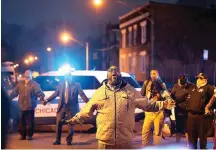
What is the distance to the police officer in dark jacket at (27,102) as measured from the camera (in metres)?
10.0

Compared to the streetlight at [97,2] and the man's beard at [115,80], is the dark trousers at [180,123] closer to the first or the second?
the man's beard at [115,80]

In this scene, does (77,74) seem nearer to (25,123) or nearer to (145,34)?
(25,123)

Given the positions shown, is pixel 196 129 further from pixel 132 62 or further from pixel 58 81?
pixel 132 62

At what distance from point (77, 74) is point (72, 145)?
8.87 feet

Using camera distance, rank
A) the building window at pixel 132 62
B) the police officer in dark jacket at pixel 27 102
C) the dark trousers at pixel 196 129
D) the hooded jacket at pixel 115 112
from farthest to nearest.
→ 1. the building window at pixel 132 62
2. the police officer in dark jacket at pixel 27 102
3. the dark trousers at pixel 196 129
4. the hooded jacket at pixel 115 112

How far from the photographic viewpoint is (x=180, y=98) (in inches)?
353

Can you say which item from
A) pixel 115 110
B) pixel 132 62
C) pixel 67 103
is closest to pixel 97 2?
pixel 67 103

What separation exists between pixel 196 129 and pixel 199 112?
33 cm

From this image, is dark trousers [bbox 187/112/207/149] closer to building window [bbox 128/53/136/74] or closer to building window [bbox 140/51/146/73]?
building window [bbox 140/51/146/73]

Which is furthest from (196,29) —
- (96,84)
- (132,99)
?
(132,99)

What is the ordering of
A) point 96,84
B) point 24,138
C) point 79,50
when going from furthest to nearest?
1. point 79,50
2. point 96,84
3. point 24,138

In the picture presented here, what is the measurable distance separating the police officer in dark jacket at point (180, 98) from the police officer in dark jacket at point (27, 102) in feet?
10.6

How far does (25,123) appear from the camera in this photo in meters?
10.2

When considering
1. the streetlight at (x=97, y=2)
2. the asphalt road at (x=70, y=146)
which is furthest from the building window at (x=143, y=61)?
the asphalt road at (x=70, y=146)
